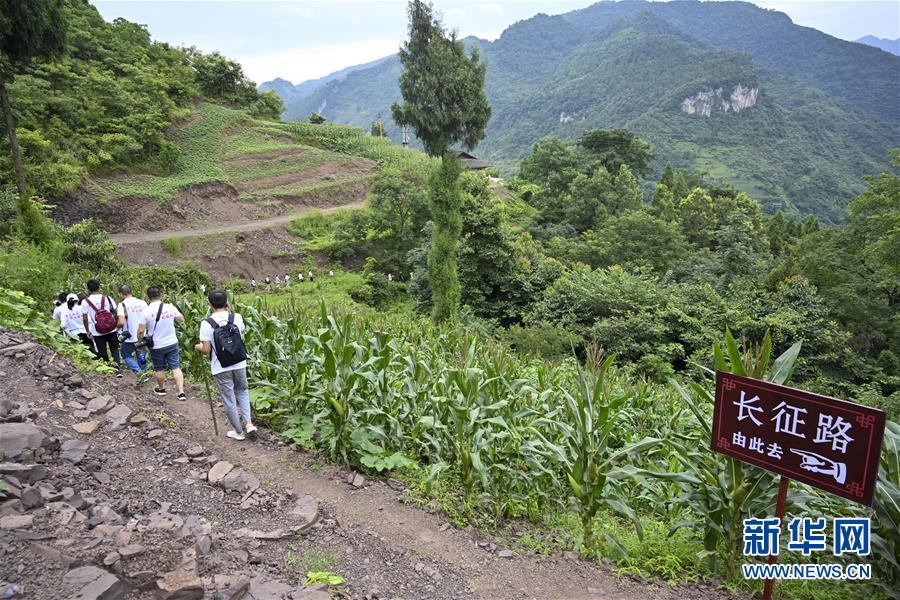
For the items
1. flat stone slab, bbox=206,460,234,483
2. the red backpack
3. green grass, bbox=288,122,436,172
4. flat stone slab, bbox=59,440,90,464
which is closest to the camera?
flat stone slab, bbox=59,440,90,464

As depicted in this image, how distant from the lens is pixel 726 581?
10.3ft

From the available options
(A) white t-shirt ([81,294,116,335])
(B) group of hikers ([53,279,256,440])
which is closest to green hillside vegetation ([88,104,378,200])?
(B) group of hikers ([53,279,256,440])

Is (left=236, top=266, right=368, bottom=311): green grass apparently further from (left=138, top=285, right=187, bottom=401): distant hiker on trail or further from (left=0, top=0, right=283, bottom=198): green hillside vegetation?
(left=138, top=285, right=187, bottom=401): distant hiker on trail

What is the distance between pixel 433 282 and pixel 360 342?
1178cm

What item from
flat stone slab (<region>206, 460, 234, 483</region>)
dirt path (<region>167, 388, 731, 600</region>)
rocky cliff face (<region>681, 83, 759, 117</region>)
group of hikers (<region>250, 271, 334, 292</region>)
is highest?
rocky cliff face (<region>681, 83, 759, 117</region>)

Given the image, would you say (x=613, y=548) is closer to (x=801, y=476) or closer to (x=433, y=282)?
(x=801, y=476)

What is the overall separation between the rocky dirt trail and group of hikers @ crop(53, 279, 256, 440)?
1.63 feet

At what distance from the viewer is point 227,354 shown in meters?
4.55

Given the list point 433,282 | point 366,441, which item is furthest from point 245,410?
point 433,282

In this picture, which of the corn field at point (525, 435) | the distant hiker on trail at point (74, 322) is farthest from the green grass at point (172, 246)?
the corn field at point (525, 435)

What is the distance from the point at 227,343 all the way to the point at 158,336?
1.76 meters

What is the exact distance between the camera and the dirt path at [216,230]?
837 inches

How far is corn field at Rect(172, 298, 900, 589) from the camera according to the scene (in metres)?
3.06

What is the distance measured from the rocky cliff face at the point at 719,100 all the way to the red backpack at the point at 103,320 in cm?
11103
